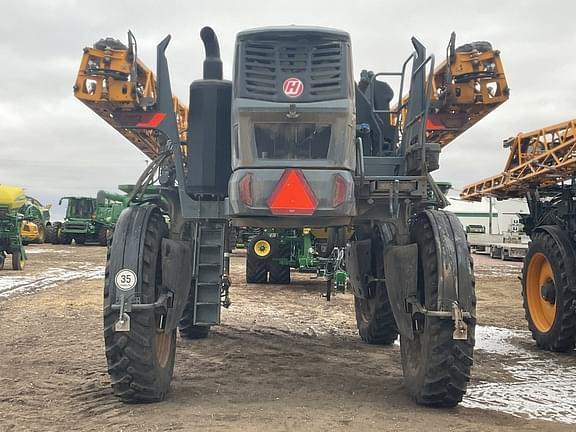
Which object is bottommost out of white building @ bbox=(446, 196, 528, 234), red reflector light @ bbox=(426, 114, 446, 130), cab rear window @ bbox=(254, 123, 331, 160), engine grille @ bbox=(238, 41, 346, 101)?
cab rear window @ bbox=(254, 123, 331, 160)

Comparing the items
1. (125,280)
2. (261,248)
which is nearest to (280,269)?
(261,248)

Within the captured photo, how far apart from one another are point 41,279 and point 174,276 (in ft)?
39.6

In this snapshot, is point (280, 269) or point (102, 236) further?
point (102, 236)

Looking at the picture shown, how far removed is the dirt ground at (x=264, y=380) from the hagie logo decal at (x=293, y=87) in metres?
2.32

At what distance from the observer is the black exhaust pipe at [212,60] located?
564 cm

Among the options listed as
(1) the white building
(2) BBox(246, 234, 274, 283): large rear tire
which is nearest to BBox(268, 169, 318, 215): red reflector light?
(2) BBox(246, 234, 274, 283): large rear tire

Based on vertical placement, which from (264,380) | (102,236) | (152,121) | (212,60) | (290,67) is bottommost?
(264,380)

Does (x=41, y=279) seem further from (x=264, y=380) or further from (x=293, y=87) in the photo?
(x=293, y=87)

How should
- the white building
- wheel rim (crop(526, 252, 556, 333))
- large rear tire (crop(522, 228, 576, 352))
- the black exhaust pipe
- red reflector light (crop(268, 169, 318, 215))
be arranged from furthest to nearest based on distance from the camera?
the white building < wheel rim (crop(526, 252, 556, 333)) < large rear tire (crop(522, 228, 576, 352)) < the black exhaust pipe < red reflector light (crop(268, 169, 318, 215))

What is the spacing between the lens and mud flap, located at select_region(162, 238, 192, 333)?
196 inches

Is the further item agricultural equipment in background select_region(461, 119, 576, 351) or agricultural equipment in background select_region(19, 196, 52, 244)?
agricultural equipment in background select_region(19, 196, 52, 244)

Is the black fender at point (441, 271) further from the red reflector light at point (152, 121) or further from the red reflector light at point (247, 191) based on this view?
the red reflector light at point (152, 121)

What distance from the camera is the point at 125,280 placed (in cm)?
462

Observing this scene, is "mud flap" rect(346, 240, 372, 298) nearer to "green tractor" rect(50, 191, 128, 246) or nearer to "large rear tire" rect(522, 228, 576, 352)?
"large rear tire" rect(522, 228, 576, 352)
